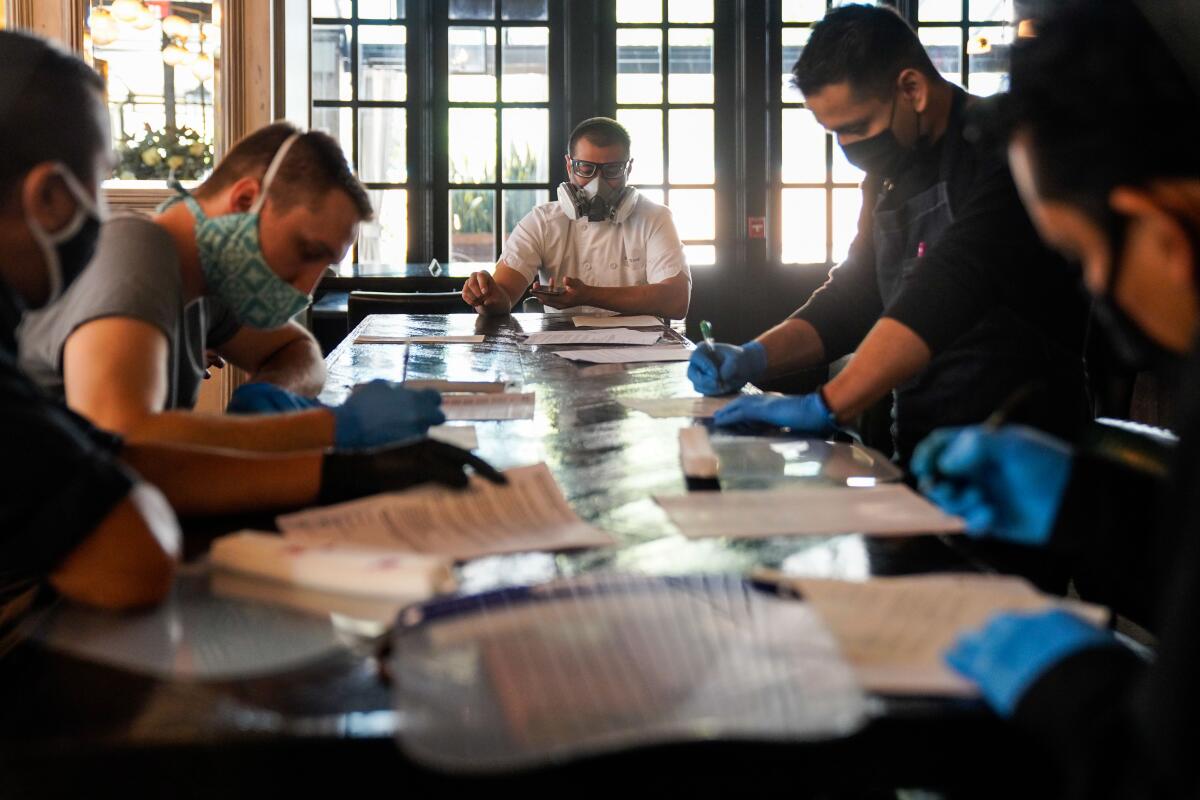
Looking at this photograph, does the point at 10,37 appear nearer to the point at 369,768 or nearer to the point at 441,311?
the point at 369,768

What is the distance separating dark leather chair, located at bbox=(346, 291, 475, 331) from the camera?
4023 millimetres

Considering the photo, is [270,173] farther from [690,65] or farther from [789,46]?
[789,46]

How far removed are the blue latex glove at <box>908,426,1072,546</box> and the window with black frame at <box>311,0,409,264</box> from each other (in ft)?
19.1

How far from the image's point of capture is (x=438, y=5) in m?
6.62

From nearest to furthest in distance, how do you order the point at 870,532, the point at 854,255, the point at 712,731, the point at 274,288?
the point at 712,731 < the point at 870,532 < the point at 274,288 < the point at 854,255

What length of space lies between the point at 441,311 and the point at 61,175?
3087 millimetres

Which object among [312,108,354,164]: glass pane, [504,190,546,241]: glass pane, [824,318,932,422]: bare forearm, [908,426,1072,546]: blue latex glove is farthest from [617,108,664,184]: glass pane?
[908,426,1072,546]: blue latex glove

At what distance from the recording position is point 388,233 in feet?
22.3

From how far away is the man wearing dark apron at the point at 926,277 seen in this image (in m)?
2.13

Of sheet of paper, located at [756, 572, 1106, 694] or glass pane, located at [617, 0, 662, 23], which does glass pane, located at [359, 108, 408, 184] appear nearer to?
glass pane, located at [617, 0, 662, 23]

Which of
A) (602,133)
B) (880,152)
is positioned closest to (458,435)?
(880,152)

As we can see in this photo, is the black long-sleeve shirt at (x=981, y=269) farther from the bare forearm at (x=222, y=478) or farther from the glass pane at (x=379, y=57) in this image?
the glass pane at (x=379, y=57)

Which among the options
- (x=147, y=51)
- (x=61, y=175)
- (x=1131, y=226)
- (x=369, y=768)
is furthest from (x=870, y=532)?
(x=147, y=51)

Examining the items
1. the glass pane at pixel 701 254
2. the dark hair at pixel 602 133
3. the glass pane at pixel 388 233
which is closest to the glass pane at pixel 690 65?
the glass pane at pixel 701 254
